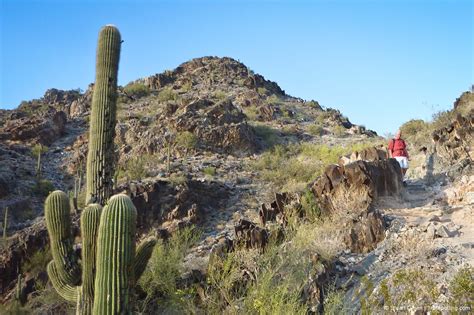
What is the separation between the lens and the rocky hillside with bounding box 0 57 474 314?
5.73m

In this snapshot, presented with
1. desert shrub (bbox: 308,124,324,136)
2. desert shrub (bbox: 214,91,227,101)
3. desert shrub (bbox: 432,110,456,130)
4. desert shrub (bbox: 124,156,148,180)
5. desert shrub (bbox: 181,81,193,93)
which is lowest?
desert shrub (bbox: 124,156,148,180)

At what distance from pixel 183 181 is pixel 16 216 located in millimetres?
4685

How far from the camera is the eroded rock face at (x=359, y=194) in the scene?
279 inches

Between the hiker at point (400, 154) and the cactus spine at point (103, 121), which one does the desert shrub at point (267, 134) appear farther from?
the cactus spine at point (103, 121)

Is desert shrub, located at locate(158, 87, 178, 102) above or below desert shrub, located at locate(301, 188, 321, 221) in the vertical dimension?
above

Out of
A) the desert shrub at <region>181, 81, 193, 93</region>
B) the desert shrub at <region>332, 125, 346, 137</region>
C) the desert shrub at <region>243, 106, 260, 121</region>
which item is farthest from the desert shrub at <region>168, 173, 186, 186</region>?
the desert shrub at <region>181, 81, 193, 93</region>

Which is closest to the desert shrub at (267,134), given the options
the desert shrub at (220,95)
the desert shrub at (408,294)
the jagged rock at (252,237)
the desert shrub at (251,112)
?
the desert shrub at (251,112)

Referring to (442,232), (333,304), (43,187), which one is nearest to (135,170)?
(43,187)

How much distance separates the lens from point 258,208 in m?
11.0

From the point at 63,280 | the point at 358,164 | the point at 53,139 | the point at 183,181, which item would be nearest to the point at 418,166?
the point at 358,164

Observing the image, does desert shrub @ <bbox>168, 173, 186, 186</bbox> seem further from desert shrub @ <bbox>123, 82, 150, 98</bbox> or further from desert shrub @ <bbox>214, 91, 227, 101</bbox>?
desert shrub @ <bbox>123, 82, 150, 98</bbox>

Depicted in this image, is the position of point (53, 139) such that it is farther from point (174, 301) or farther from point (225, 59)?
point (225, 59)

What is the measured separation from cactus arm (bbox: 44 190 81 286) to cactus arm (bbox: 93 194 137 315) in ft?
3.49

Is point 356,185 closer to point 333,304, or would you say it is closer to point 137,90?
point 333,304
